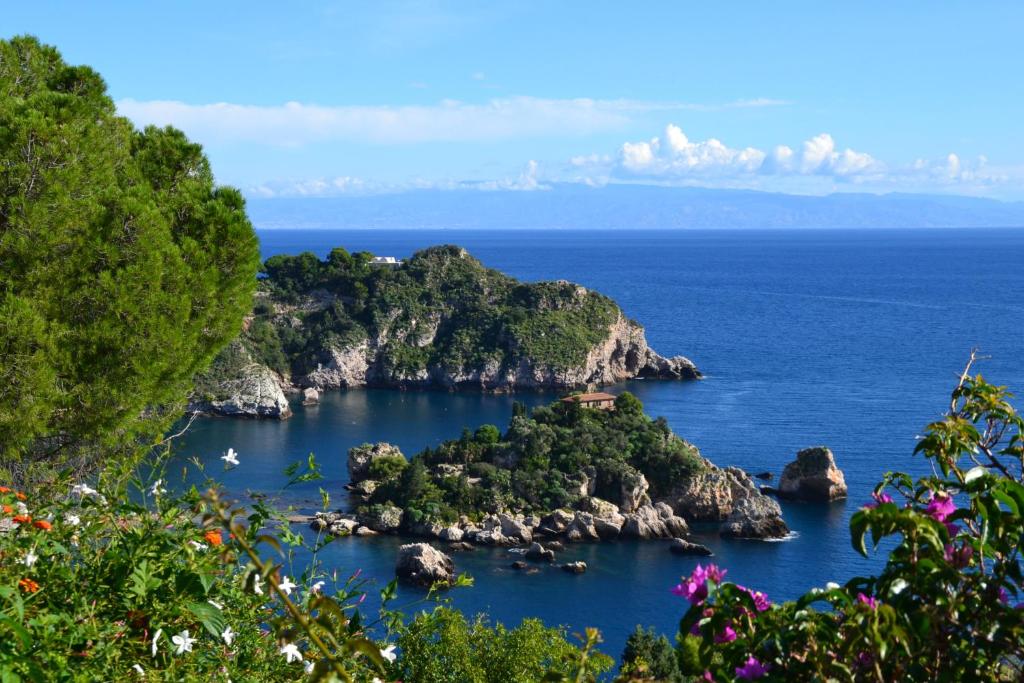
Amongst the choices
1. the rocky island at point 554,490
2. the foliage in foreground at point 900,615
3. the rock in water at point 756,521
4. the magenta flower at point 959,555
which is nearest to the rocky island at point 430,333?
the rocky island at point 554,490


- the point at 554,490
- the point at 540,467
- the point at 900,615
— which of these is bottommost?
the point at 554,490

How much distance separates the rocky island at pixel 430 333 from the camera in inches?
2783

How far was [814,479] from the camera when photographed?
42.1m

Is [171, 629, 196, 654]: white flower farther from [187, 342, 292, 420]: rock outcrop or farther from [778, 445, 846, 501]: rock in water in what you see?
[187, 342, 292, 420]: rock outcrop

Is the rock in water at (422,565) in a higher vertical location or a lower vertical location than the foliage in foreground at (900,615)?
lower

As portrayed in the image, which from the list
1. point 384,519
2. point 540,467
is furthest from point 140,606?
point 540,467

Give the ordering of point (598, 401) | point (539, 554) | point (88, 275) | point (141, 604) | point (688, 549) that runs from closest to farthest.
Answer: point (141, 604) → point (88, 275) → point (539, 554) → point (688, 549) → point (598, 401)

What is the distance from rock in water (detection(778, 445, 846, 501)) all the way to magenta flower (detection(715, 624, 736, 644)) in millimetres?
41322

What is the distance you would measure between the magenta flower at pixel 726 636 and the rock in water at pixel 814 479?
4132cm

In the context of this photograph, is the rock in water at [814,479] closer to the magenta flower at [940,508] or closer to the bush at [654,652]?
the bush at [654,652]

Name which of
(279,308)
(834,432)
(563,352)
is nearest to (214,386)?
(279,308)

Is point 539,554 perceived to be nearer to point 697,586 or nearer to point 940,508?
point 940,508

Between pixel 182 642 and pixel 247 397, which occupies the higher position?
pixel 182 642

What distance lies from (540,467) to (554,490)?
1.79 metres
